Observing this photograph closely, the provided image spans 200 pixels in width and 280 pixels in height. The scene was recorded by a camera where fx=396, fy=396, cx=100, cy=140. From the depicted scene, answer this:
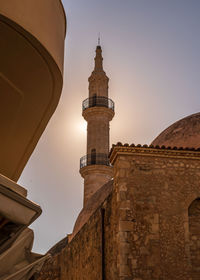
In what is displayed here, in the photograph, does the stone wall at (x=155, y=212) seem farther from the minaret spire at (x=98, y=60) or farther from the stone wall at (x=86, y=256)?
the minaret spire at (x=98, y=60)

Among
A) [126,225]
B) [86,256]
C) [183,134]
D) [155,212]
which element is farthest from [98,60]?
[126,225]

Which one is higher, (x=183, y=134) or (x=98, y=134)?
(x=98, y=134)

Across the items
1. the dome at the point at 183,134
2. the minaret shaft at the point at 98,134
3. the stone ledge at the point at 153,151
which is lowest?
the stone ledge at the point at 153,151

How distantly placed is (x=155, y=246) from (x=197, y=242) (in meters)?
1.05

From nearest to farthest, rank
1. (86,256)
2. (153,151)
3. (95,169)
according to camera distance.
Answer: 1. (153,151)
2. (86,256)
3. (95,169)

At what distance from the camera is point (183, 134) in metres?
11.8

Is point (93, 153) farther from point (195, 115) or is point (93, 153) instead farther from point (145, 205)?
point (145, 205)

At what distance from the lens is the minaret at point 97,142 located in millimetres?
22625

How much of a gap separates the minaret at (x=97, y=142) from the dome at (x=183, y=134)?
10.0 metres

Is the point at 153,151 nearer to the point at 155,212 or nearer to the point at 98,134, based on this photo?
the point at 155,212

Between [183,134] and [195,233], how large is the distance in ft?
11.9

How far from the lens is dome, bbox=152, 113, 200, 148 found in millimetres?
11338

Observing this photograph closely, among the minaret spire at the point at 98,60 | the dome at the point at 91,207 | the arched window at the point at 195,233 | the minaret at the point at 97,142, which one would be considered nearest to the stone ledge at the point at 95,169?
the minaret at the point at 97,142

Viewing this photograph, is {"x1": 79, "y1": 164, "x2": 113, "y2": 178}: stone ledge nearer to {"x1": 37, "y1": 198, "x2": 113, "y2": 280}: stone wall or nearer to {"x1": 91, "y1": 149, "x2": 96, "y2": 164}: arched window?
{"x1": 91, "y1": 149, "x2": 96, "y2": 164}: arched window
